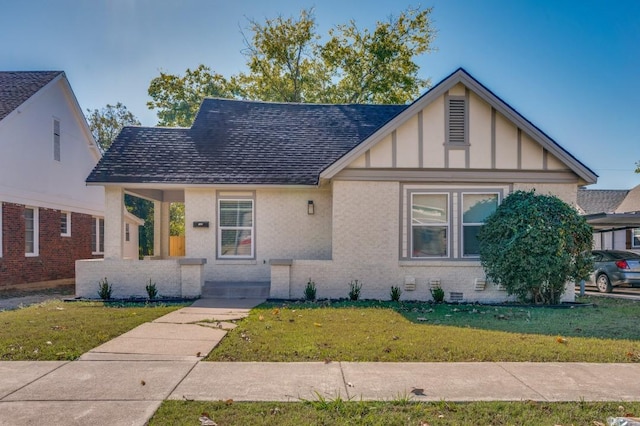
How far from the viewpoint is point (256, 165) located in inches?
502

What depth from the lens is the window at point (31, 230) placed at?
15234 millimetres

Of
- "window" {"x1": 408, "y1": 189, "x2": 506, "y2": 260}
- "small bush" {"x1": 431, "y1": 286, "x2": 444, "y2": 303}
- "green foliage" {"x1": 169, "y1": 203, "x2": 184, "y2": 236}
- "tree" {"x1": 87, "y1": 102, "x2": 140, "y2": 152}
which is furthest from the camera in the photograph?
"tree" {"x1": 87, "y1": 102, "x2": 140, "y2": 152}

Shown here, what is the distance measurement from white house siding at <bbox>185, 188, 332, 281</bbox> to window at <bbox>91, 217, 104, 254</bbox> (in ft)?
33.6

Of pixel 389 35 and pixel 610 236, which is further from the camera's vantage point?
pixel 389 35

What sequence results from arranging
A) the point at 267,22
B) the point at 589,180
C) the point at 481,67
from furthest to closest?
1. the point at 267,22
2. the point at 481,67
3. the point at 589,180

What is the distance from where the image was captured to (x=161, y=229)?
1642cm

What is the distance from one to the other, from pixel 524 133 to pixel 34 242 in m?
16.9

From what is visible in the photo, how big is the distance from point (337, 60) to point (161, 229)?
17.6 meters

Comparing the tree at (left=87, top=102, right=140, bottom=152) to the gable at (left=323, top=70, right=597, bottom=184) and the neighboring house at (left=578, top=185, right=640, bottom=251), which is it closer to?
the gable at (left=323, top=70, right=597, bottom=184)

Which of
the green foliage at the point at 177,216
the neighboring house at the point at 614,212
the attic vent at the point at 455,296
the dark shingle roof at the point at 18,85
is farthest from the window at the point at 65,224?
the neighboring house at the point at 614,212

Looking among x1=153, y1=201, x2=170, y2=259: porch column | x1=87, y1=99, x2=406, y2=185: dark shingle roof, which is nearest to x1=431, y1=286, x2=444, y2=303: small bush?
x1=87, y1=99, x2=406, y2=185: dark shingle roof

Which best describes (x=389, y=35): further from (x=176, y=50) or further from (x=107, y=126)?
(x=107, y=126)

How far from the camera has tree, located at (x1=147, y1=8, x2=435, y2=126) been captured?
27.8m

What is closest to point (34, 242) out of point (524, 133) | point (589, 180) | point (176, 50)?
point (176, 50)
